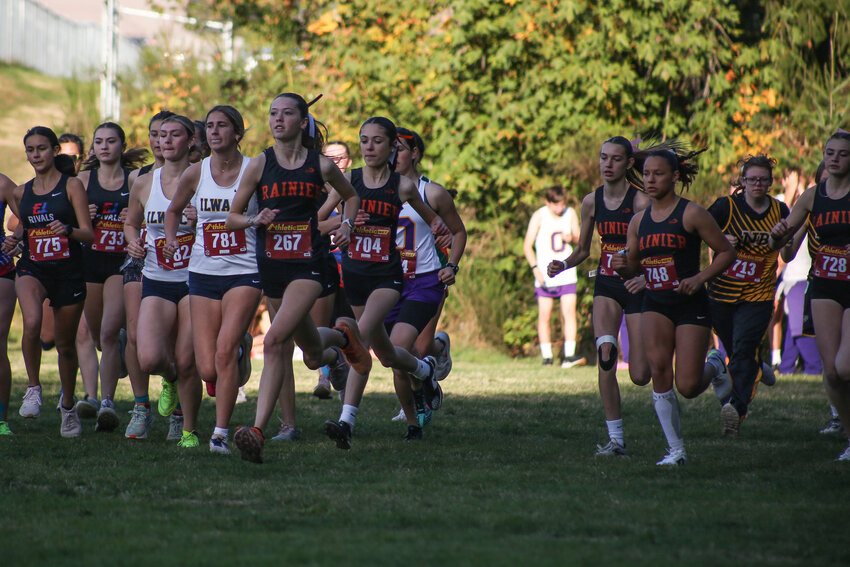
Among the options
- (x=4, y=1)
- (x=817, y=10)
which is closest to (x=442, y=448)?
(x=817, y=10)

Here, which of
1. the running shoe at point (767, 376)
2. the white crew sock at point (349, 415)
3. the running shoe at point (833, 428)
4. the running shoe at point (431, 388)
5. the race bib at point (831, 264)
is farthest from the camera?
the running shoe at point (767, 376)

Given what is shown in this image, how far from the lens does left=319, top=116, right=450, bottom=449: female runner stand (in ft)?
24.4

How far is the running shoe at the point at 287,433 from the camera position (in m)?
7.85

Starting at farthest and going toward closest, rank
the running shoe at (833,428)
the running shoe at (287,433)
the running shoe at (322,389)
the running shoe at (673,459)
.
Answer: the running shoe at (322,389)
the running shoe at (833,428)
the running shoe at (287,433)
the running shoe at (673,459)

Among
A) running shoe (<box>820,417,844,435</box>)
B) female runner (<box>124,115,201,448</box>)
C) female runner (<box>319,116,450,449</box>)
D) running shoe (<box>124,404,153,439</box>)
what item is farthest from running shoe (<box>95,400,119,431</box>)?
running shoe (<box>820,417,844,435</box>)

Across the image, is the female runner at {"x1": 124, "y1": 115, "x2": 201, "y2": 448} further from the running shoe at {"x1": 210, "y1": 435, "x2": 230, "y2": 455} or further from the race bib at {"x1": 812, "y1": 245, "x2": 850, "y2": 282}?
the race bib at {"x1": 812, "y1": 245, "x2": 850, "y2": 282}

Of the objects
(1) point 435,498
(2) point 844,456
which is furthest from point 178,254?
(2) point 844,456

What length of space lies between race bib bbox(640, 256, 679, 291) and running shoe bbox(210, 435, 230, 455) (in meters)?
2.87

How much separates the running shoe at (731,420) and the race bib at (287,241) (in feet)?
12.0

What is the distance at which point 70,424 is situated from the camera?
7914mm

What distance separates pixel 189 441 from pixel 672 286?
333cm

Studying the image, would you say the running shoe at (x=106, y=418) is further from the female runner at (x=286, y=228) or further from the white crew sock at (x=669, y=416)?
the white crew sock at (x=669, y=416)

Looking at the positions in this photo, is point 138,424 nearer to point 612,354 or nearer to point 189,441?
point 189,441

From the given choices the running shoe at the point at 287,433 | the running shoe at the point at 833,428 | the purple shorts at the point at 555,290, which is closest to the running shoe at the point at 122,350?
the running shoe at the point at 287,433
